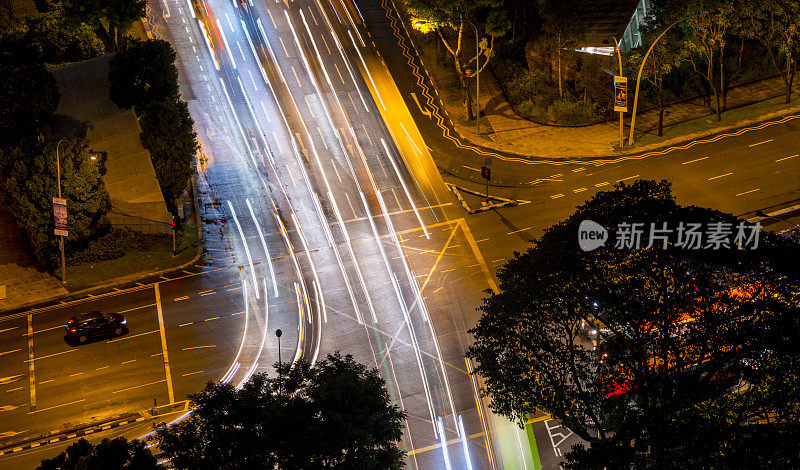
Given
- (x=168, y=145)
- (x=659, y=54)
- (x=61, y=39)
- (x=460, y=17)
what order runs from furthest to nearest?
(x=61, y=39), (x=460, y=17), (x=659, y=54), (x=168, y=145)

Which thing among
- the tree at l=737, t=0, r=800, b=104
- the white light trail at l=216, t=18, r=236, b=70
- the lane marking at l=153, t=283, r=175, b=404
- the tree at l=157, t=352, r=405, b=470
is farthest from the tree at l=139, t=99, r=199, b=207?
the tree at l=737, t=0, r=800, b=104

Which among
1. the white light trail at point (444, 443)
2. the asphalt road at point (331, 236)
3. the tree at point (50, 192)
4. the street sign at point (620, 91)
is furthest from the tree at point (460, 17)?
the white light trail at point (444, 443)

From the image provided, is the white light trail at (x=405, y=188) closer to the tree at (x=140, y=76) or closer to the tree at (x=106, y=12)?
the tree at (x=140, y=76)

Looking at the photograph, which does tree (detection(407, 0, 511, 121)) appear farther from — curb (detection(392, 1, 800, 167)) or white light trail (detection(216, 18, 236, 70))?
white light trail (detection(216, 18, 236, 70))

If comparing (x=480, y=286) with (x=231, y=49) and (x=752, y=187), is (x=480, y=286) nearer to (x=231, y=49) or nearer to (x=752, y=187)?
(x=752, y=187)

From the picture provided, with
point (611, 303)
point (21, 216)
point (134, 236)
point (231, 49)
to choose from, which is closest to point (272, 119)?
point (231, 49)

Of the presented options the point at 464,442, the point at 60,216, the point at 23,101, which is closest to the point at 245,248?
the point at 60,216

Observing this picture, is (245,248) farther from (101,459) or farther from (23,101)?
(101,459)
